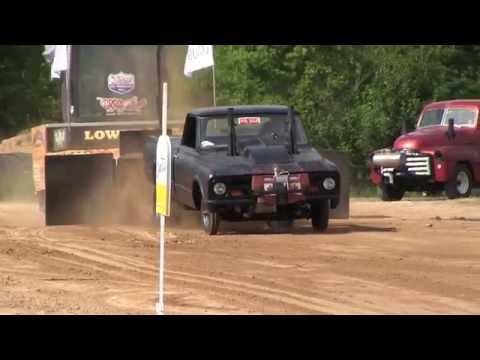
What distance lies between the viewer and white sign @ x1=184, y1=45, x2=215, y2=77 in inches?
1017

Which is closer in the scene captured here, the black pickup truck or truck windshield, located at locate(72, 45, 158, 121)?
the black pickup truck

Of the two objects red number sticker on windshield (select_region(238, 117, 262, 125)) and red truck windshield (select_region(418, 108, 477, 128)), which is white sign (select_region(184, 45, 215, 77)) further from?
red number sticker on windshield (select_region(238, 117, 262, 125))

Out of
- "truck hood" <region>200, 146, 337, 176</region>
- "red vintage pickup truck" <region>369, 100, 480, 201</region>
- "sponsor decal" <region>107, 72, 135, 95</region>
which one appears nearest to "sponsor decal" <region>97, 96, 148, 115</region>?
"sponsor decal" <region>107, 72, 135, 95</region>

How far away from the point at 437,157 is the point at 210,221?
31.1 ft

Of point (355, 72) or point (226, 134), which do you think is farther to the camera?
point (355, 72)

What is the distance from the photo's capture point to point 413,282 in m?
11.6

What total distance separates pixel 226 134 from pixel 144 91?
351 inches

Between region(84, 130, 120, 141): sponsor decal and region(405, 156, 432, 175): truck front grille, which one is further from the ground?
region(84, 130, 120, 141): sponsor decal

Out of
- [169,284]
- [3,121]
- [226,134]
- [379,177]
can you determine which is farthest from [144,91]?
[3,121]

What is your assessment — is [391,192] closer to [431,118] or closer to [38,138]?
[431,118]

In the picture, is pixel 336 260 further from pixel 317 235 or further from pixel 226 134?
pixel 226 134

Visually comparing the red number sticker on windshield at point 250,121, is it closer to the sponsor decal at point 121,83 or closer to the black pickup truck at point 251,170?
the black pickup truck at point 251,170

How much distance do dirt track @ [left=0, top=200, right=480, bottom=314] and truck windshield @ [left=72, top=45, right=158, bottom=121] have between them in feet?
22.9

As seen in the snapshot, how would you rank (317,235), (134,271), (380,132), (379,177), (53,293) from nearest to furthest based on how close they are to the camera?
(53,293) < (134,271) < (317,235) < (379,177) < (380,132)
